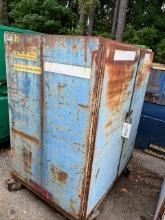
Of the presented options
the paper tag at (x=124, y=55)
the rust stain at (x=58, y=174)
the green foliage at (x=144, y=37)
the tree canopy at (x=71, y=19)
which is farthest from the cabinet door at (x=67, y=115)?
the green foliage at (x=144, y=37)

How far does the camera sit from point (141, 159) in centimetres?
343

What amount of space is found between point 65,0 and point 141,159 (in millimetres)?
10933

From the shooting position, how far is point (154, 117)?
337 cm

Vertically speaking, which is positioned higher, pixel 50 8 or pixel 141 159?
pixel 50 8

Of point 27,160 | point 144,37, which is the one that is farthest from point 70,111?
point 144,37

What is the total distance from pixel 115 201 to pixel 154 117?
1.58 metres

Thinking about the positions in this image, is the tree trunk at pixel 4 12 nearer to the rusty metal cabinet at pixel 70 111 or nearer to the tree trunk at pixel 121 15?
the tree trunk at pixel 121 15

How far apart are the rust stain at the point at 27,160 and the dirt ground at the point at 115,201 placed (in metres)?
0.41

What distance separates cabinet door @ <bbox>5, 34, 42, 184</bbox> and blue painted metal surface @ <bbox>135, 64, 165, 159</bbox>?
83.7 inches

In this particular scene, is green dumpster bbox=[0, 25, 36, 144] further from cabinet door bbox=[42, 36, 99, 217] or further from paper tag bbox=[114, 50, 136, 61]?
paper tag bbox=[114, 50, 136, 61]

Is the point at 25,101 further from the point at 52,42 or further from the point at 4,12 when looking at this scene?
the point at 4,12

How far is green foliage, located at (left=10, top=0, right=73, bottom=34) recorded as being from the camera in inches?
346

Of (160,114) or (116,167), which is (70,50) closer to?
(116,167)

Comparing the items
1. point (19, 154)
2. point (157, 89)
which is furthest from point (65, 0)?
point (19, 154)
